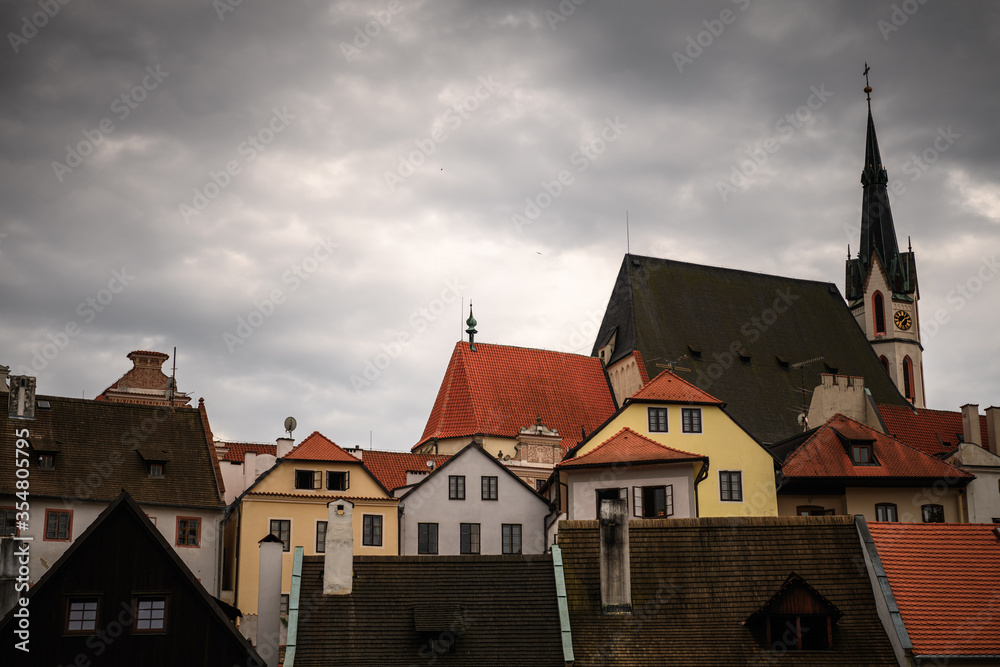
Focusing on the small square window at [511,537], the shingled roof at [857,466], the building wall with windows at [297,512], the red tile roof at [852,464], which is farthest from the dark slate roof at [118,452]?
the red tile roof at [852,464]

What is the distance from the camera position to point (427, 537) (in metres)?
46.5

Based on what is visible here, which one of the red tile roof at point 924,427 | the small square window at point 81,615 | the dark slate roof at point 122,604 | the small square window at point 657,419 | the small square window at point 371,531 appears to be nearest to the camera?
the dark slate roof at point 122,604

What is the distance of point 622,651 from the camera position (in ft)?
82.0

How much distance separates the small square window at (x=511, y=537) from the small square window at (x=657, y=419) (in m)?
6.48

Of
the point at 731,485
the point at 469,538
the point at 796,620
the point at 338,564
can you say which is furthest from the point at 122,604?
the point at 731,485

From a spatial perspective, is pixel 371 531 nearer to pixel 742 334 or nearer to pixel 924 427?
pixel 742 334

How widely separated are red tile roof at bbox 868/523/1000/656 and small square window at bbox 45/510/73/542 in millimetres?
26977

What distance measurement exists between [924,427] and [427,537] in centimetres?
3430

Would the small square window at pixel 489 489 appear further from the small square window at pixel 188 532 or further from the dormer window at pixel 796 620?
the dormer window at pixel 796 620

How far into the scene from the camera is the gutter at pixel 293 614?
972 inches

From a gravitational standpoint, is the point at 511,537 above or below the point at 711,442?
below

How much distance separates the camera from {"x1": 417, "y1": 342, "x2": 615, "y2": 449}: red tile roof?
63688mm

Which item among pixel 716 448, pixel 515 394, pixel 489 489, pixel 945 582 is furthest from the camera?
pixel 515 394

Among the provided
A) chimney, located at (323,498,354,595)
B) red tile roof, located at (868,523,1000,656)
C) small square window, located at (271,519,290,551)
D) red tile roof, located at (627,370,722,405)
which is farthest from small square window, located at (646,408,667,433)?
chimney, located at (323,498,354,595)
